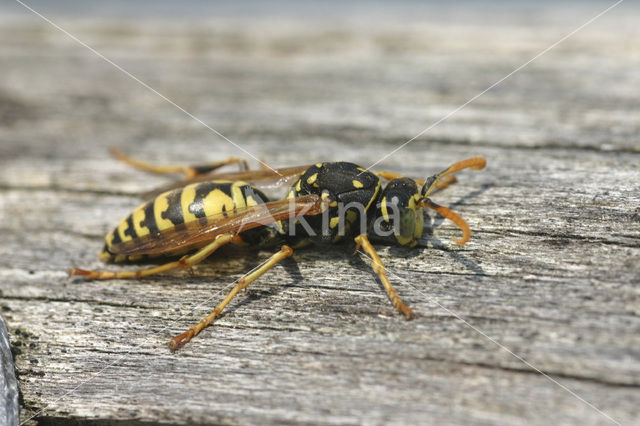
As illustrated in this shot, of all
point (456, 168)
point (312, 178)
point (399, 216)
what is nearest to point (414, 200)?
point (399, 216)

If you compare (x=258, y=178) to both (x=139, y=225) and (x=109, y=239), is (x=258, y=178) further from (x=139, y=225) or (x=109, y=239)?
(x=109, y=239)

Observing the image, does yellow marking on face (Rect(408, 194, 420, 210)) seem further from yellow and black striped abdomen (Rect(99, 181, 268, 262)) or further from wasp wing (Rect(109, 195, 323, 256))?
yellow and black striped abdomen (Rect(99, 181, 268, 262))

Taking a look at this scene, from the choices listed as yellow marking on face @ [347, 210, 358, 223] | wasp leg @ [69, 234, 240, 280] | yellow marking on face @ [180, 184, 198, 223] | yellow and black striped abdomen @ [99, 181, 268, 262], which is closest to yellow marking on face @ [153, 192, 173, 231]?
yellow and black striped abdomen @ [99, 181, 268, 262]

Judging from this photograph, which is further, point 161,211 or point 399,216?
point 161,211

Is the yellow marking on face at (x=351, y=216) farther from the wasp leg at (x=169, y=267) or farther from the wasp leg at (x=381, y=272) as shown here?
the wasp leg at (x=169, y=267)

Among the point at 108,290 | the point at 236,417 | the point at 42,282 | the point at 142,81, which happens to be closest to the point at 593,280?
the point at 236,417
